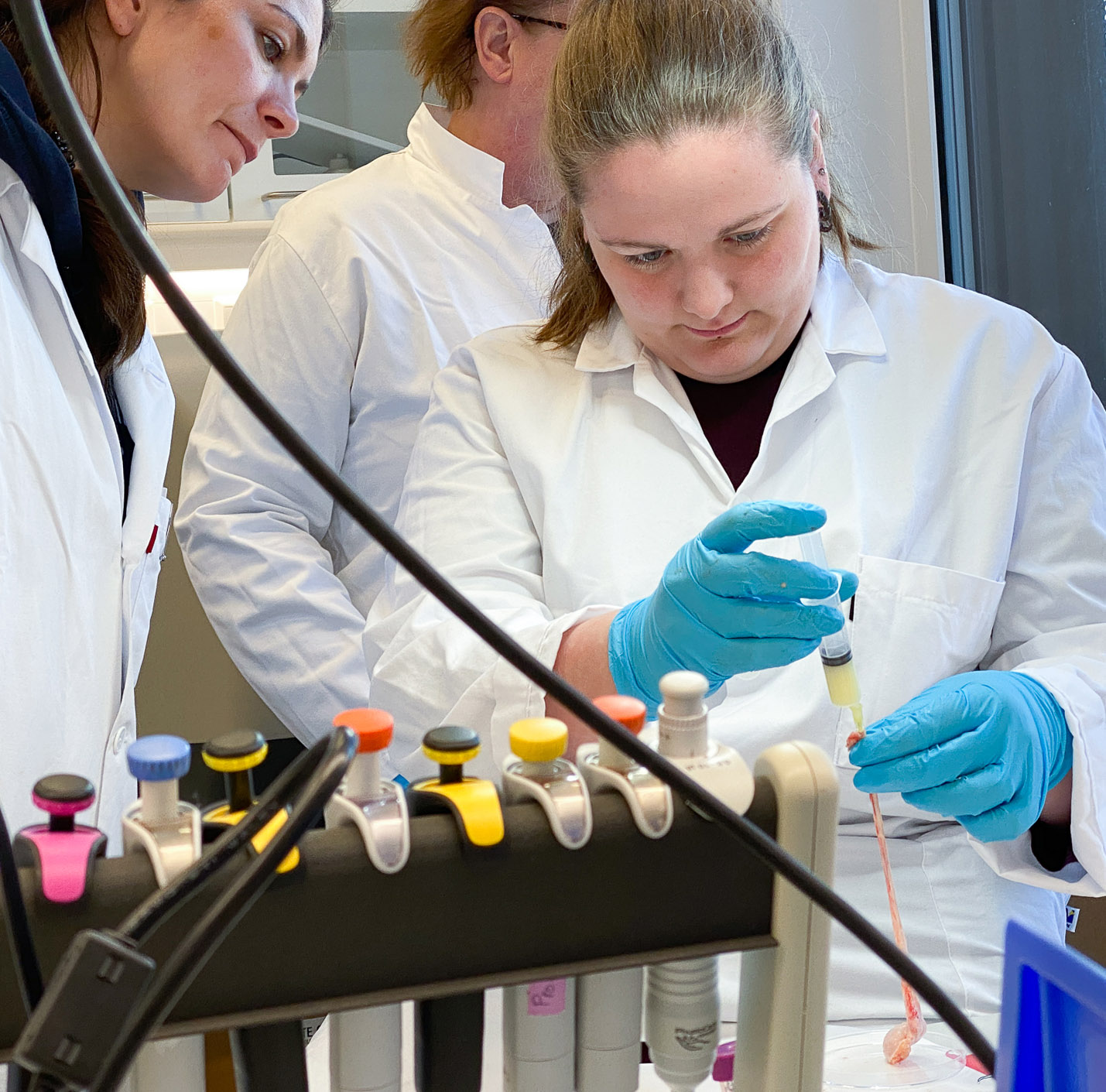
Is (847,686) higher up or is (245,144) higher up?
(245,144)

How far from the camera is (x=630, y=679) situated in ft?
3.74

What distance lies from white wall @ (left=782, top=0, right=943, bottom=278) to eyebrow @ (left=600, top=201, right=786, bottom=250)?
4.24 ft

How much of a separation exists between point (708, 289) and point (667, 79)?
0.71 feet

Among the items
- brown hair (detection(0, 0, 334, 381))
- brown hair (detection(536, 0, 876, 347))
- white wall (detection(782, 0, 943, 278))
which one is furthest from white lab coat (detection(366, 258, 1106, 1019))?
white wall (detection(782, 0, 943, 278))

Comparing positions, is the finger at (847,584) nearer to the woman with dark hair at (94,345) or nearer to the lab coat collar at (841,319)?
the lab coat collar at (841,319)

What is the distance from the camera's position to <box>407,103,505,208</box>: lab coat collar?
195cm

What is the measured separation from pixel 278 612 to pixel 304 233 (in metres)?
0.60

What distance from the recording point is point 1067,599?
119 cm

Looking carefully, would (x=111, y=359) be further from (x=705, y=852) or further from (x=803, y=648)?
(x=705, y=852)

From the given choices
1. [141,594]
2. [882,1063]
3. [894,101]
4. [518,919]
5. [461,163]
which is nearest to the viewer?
[518,919]

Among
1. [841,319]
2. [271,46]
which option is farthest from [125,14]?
[841,319]

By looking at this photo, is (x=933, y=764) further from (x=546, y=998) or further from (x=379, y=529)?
(x=379, y=529)

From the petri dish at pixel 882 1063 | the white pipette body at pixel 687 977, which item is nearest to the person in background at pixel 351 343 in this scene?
the petri dish at pixel 882 1063

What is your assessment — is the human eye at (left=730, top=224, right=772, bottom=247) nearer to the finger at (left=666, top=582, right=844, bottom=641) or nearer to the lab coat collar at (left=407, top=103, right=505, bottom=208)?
the finger at (left=666, top=582, right=844, bottom=641)
